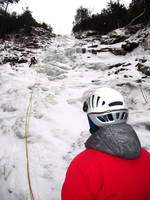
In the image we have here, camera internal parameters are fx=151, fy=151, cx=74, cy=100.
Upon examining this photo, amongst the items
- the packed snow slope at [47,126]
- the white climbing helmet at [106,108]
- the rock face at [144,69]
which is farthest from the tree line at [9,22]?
the white climbing helmet at [106,108]

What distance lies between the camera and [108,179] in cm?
82


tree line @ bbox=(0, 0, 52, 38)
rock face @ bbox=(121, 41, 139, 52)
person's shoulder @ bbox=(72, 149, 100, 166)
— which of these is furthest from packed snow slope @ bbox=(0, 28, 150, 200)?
tree line @ bbox=(0, 0, 52, 38)

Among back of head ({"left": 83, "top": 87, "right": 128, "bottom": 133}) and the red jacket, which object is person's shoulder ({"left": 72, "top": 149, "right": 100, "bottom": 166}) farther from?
back of head ({"left": 83, "top": 87, "right": 128, "bottom": 133})

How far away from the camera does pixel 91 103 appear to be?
4.23 feet

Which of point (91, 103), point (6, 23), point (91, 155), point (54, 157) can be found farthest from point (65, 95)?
point (6, 23)

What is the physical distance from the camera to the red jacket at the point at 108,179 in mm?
813

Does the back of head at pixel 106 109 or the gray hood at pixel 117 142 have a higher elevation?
the back of head at pixel 106 109

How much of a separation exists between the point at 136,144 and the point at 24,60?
34.2 feet

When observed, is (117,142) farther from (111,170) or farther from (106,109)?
(106,109)

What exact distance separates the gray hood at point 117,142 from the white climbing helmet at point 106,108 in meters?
0.08

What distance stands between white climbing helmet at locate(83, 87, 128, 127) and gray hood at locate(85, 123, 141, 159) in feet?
0.27

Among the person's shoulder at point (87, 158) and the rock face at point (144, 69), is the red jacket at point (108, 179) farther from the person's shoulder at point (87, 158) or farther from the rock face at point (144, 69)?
the rock face at point (144, 69)

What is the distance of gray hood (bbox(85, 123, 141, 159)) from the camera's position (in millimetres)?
887

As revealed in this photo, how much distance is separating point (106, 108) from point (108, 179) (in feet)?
1.67
